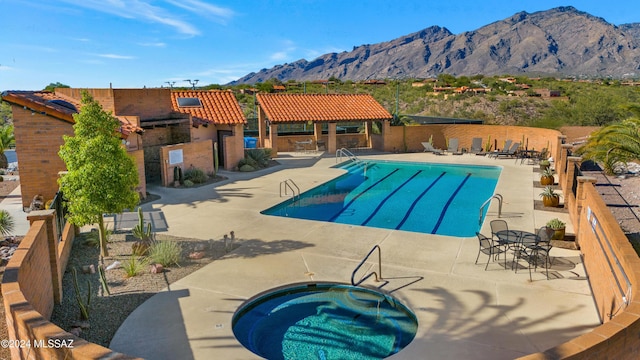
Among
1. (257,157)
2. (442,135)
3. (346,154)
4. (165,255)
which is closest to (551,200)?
(165,255)

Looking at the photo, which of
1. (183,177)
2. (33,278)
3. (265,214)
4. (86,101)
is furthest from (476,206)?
(33,278)

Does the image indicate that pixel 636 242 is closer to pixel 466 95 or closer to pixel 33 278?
pixel 33 278

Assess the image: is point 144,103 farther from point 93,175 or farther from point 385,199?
point 93,175

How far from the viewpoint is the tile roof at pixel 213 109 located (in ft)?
80.1

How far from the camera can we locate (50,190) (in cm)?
1623

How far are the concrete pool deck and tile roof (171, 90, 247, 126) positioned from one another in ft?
28.9

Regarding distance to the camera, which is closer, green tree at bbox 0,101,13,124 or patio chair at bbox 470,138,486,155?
patio chair at bbox 470,138,486,155

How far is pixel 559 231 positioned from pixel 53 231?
11426 millimetres

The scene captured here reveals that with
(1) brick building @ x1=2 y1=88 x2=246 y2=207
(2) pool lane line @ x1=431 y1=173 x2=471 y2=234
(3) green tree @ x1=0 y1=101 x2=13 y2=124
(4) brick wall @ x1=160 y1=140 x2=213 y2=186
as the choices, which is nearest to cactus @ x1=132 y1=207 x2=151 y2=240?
(1) brick building @ x1=2 y1=88 x2=246 y2=207

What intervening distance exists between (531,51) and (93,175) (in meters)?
171

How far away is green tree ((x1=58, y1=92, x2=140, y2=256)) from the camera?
10.4 metres

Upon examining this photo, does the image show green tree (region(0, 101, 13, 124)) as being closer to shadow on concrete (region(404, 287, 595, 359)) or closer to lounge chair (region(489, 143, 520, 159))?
lounge chair (region(489, 143, 520, 159))

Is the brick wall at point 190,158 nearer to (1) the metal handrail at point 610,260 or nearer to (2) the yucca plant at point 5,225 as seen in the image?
(2) the yucca plant at point 5,225

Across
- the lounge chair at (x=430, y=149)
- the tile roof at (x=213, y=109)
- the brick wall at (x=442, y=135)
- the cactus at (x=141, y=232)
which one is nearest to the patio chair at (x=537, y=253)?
the cactus at (x=141, y=232)
